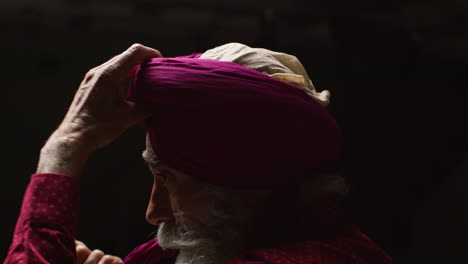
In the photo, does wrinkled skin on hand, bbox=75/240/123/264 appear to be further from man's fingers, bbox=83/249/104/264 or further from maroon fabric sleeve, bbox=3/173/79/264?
maroon fabric sleeve, bbox=3/173/79/264

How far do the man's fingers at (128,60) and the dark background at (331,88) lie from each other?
0.65 meters

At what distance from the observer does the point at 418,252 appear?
4.92 feet

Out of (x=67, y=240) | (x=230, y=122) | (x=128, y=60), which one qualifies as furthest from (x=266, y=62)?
(x=67, y=240)

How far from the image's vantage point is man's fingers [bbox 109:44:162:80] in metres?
0.98

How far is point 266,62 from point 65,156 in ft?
1.44

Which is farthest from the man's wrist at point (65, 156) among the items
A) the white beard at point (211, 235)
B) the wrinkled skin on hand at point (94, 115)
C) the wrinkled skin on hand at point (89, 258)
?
the wrinkled skin on hand at point (89, 258)

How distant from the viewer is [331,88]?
5.06 feet

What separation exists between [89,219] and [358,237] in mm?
1063

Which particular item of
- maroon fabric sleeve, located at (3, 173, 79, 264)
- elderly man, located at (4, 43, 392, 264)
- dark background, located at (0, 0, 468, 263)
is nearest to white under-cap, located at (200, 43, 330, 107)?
elderly man, located at (4, 43, 392, 264)

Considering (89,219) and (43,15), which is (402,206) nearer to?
(89,219)

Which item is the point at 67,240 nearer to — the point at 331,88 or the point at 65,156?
the point at 65,156

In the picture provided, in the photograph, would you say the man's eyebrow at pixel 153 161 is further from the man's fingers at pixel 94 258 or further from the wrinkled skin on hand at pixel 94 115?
the man's fingers at pixel 94 258

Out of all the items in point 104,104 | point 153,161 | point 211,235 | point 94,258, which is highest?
point 104,104

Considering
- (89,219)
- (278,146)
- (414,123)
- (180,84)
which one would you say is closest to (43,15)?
(89,219)
